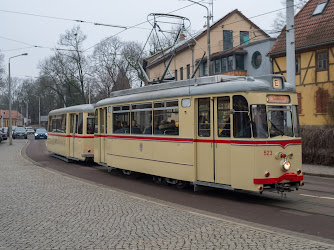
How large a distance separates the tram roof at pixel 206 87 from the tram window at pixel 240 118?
0.82 feet

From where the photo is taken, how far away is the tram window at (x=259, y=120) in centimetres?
903

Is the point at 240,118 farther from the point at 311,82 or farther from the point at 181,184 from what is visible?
the point at 311,82

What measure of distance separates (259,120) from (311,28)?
21782 mm

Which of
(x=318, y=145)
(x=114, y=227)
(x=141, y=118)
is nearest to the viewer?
(x=114, y=227)

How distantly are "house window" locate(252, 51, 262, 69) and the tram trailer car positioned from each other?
2437 centimetres

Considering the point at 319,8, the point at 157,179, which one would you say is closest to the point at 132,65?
the point at 319,8

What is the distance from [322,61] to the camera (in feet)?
88.8

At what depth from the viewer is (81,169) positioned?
57.7 ft

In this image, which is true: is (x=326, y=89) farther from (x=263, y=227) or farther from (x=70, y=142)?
(x=263, y=227)

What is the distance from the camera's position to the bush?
1792 centimetres

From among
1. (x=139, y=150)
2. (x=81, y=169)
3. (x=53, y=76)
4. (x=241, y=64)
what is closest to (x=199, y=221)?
(x=139, y=150)

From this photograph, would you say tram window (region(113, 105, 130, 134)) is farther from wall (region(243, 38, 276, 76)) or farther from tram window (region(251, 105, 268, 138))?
wall (region(243, 38, 276, 76))

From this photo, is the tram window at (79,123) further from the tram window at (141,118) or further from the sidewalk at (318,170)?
the sidewalk at (318,170)

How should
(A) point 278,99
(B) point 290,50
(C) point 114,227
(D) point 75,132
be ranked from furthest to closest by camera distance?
(D) point 75,132
(B) point 290,50
(A) point 278,99
(C) point 114,227
